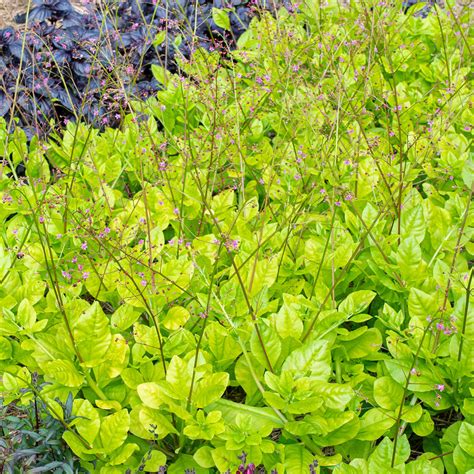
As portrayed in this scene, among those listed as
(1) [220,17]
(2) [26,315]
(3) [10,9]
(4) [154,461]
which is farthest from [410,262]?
(3) [10,9]

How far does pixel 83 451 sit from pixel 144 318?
2.07ft

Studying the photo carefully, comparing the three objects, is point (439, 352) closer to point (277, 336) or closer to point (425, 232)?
point (277, 336)

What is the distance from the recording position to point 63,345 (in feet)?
6.80

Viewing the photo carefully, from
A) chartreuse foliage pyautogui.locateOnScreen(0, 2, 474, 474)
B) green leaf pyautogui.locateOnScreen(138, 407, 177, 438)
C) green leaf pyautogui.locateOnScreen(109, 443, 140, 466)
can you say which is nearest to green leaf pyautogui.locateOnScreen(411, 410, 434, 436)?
chartreuse foliage pyautogui.locateOnScreen(0, 2, 474, 474)

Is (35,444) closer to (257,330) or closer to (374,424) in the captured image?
(257,330)

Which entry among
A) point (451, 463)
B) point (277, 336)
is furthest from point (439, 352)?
point (277, 336)

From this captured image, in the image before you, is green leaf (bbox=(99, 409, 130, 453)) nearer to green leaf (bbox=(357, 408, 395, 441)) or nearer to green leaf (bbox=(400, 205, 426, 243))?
green leaf (bbox=(357, 408, 395, 441))

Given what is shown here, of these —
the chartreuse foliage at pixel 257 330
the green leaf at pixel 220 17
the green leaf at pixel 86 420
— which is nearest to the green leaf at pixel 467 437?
the chartreuse foliage at pixel 257 330

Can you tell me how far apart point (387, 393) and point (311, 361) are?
25cm

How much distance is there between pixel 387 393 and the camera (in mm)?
1960

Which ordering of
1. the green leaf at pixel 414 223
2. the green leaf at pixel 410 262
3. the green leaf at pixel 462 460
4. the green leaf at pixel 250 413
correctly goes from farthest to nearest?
the green leaf at pixel 414 223 < the green leaf at pixel 410 262 < the green leaf at pixel 250 413 < the green leaf at pixel 462 460

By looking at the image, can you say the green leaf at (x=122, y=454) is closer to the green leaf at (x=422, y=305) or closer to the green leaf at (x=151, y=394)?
the green leaf at (x=151, y=394)

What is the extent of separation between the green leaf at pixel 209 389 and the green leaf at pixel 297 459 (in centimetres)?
25

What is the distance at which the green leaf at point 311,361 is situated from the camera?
6.23 ft
